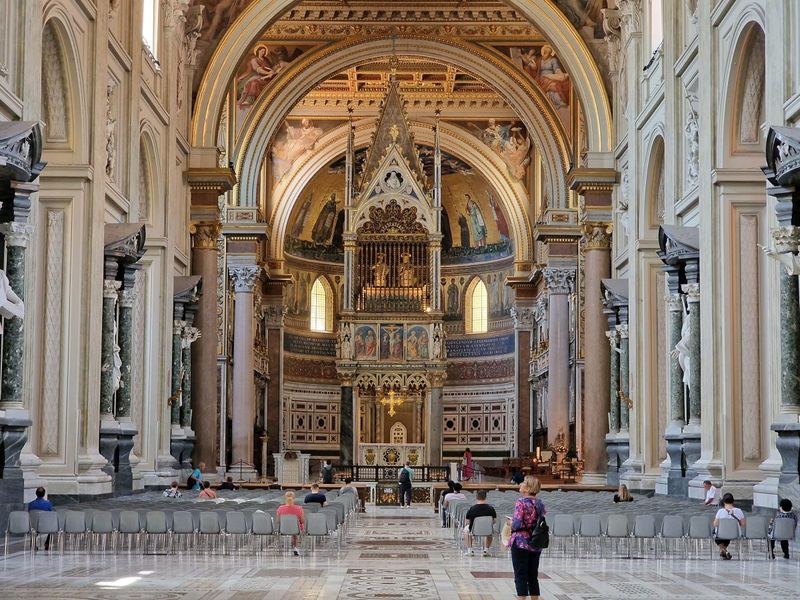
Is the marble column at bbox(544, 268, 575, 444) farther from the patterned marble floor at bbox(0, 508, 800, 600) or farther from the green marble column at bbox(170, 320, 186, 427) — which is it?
the patterned marble floor at bbox(0, 508, 800, 600)

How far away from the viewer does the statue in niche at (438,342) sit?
160ft

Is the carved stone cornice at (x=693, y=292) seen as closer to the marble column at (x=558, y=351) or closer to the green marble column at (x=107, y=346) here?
the green marble column at (x=107, y=346)

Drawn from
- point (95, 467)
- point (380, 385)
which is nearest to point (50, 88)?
point (95, 467)

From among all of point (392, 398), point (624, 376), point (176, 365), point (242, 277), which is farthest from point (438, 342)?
point (176, 365)

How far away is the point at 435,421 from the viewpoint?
48.3m

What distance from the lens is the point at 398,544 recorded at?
20359 millimetres

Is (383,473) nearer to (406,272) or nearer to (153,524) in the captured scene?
(406,272)

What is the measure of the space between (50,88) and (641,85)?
44.2ft

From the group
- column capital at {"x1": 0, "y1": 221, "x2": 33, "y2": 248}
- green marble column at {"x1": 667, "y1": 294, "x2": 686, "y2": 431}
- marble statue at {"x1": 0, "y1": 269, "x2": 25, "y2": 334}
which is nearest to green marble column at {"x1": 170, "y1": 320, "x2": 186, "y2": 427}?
green marble column at {"x1": 667, "y1": 294, "x2": 686, "y2": 431}

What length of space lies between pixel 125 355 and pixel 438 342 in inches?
981

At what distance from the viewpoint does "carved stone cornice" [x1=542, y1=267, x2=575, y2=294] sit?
40688mm

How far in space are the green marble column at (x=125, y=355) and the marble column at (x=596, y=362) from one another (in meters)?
12.4

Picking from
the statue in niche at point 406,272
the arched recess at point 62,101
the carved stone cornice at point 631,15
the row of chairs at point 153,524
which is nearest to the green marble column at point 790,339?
the row of chairs at point 153,524

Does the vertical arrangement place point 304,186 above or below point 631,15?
below
